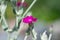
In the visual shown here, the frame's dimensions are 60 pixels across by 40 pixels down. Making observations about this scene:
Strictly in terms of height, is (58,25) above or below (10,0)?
below

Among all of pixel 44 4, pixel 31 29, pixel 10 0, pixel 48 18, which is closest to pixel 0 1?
pixel 10 0

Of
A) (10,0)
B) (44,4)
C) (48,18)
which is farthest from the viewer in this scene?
(44,4)

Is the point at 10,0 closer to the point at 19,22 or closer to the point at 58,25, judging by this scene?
the point at 19,22

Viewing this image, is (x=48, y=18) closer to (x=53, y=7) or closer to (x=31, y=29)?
(x=53, y=7)

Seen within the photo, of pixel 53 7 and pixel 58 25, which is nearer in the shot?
pixel 53 7

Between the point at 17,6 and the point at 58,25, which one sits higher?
the point at 17,6

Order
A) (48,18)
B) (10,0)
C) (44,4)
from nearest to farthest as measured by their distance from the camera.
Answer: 1. (10,0)
2. (48,18)
3. (44,4)

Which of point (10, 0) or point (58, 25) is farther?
point (58, 25)

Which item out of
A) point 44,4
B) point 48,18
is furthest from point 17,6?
point 44,4
